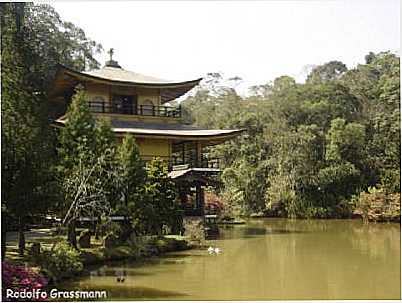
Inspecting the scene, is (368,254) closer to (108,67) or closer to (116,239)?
(116,239)

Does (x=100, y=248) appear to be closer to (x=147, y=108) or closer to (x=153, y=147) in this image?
(x=153, y=147)

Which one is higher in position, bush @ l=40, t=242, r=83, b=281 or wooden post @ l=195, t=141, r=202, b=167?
wooden post @ l=195, t=141, r=202, b=167

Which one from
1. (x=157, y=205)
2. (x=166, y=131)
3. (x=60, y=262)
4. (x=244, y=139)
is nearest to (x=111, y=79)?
(x=166, y=131)

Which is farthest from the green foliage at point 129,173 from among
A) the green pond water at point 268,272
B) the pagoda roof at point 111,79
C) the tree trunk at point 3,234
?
the tree trunk at point 3,234

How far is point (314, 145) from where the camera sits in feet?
35.9

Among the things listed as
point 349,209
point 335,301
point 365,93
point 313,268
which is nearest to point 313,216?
point 349,209

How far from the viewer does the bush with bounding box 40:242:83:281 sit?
5.17m

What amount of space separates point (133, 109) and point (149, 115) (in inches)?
8.9

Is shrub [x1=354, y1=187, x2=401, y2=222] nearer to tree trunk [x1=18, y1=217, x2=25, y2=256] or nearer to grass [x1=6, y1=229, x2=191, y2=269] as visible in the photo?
grass [x1=6, y1=229, x2=191, y2=269]

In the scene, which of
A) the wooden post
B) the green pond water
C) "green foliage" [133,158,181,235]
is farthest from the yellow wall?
the green pond water

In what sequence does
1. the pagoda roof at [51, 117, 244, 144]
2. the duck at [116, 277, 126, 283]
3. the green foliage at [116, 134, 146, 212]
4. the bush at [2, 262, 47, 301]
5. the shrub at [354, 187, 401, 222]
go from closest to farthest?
the bush at [2, 262, 47, 301]
the duck at [116, 277, 126, 283]
the green foliage at [116, 134, 146, 212]
the pagoda roof at [51, 117, 244, 144]
the shrub at [354, 187, 401, 222]

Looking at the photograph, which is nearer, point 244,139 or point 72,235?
point 72,235

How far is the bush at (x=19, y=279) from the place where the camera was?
4.71m

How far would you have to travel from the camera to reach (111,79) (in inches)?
302
